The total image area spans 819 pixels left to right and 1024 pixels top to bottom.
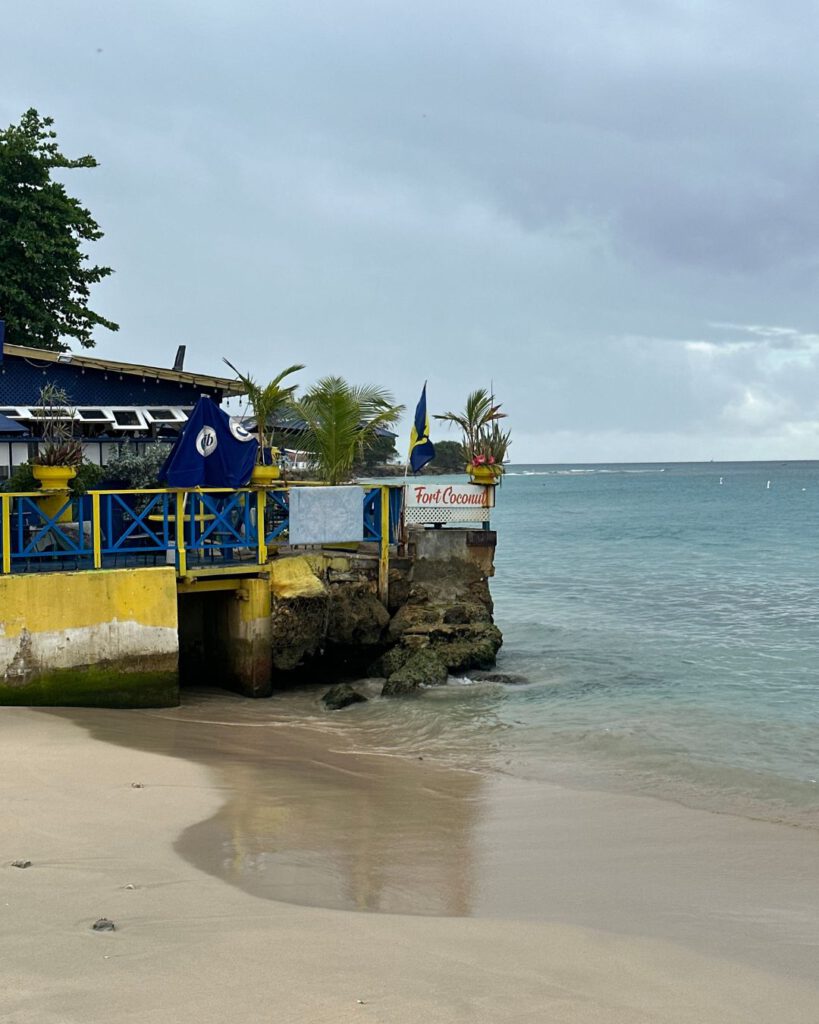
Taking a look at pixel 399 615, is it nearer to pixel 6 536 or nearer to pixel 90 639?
pixel 90 639

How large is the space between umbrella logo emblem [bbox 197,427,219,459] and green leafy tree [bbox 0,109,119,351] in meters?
13.8

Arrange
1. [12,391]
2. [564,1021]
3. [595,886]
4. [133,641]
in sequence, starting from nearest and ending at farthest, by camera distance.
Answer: [564,1021] < [595,886] < [133,641] < [12,391]

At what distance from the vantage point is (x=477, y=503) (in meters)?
17.5

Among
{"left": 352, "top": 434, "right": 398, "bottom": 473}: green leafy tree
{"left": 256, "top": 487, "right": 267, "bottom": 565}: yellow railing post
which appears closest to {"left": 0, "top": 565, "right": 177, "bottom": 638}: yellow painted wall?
{"left": 256, "top": 487, "right": 267, "bottom": 565}: yellow railing post

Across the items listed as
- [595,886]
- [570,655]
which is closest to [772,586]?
[570,655]

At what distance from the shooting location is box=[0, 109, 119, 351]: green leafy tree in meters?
25.9

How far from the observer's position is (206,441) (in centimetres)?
1423

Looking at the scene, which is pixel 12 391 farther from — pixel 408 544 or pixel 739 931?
pixel 739 931

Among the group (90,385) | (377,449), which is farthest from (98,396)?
(377,449)

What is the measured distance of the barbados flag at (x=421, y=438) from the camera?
18562 mm

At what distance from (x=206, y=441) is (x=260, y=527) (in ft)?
4.77

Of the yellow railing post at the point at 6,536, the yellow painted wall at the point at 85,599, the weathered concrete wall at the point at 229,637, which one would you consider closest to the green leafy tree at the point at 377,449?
the weathered concrete wall at the point at 229,637

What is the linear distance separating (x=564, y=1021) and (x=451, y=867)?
282 cm

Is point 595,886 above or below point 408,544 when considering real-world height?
below
